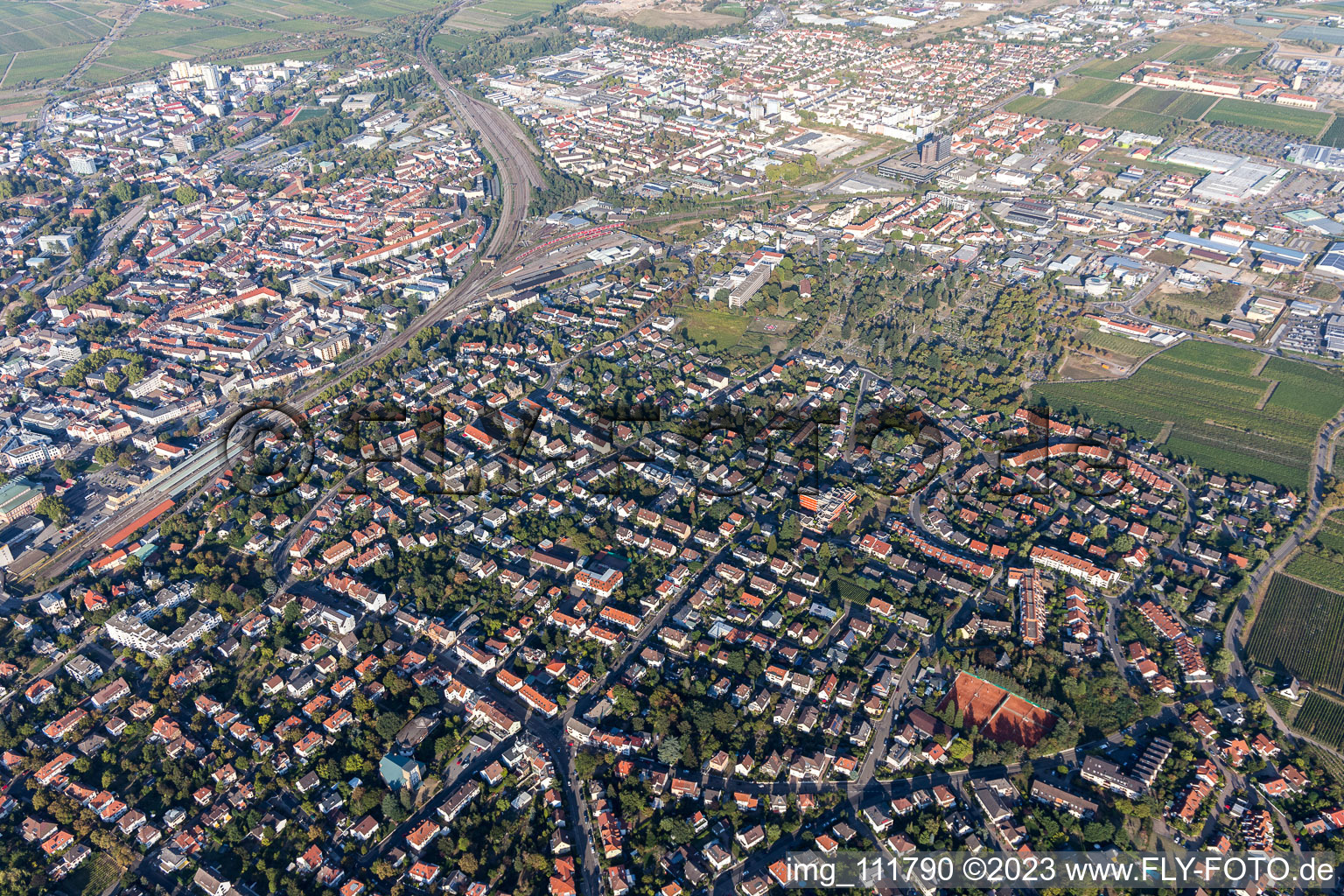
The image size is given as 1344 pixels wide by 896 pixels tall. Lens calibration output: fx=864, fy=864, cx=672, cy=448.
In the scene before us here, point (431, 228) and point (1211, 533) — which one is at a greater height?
Answer: point (431, 228)

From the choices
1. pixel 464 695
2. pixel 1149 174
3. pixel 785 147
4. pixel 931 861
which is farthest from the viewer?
pixel 785 147

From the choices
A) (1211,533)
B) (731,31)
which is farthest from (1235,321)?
(731,31)

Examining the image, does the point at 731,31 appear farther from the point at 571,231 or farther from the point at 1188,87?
the point at 571,231

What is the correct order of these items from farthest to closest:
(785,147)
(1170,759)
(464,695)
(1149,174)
A: (785,147) < (1149,174) < (464,695) < (1170,759)

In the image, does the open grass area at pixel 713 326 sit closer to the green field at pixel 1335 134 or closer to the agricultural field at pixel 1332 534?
the agricultural field at pixel 1332 534

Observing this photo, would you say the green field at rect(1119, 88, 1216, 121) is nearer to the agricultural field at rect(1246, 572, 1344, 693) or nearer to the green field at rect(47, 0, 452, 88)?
the agricultural field at rect(1246, 572, 1344, 693)

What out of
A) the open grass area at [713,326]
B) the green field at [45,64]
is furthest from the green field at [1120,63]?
the green field at [45,64]

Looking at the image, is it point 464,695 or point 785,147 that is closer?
point 464,695

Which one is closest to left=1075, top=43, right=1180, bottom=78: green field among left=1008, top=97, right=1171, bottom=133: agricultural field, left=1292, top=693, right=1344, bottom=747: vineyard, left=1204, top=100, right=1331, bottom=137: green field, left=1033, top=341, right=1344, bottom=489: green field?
left=1008, top=97, right=1171, bottom=133: agricultural field
